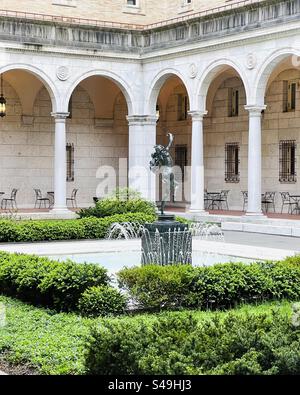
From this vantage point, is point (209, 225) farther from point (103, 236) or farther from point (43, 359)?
point (43, 359)

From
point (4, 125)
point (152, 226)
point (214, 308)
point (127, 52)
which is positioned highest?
point (127, 52)

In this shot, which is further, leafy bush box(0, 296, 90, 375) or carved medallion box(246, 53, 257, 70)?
carved medallion box(246, 53, 257, 70)

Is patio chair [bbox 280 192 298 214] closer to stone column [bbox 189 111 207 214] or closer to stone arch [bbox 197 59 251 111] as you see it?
stone column [bbox 189 111 207 214]

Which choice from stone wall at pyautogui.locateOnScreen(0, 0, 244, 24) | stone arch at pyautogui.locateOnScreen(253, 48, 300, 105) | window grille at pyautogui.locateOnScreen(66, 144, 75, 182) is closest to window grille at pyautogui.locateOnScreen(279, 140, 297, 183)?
stone arch at pyautogui.locateOnScreen(253, 48, 300, 105)

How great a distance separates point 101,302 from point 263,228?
14.4m

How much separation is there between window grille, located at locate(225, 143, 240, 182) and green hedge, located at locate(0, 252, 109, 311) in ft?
65.9

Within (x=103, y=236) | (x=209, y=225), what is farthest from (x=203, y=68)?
(x=103, y=236)

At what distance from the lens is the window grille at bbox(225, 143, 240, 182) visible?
31859mm

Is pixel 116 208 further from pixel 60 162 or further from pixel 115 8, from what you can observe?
pixel 115 8

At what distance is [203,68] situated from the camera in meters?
27.7

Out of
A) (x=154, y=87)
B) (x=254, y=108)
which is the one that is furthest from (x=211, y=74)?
(x=154, y=87)

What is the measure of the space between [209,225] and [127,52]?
8608mm

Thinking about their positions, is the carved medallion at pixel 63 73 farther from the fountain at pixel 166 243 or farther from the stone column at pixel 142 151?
the fountain at pixel 166 243
